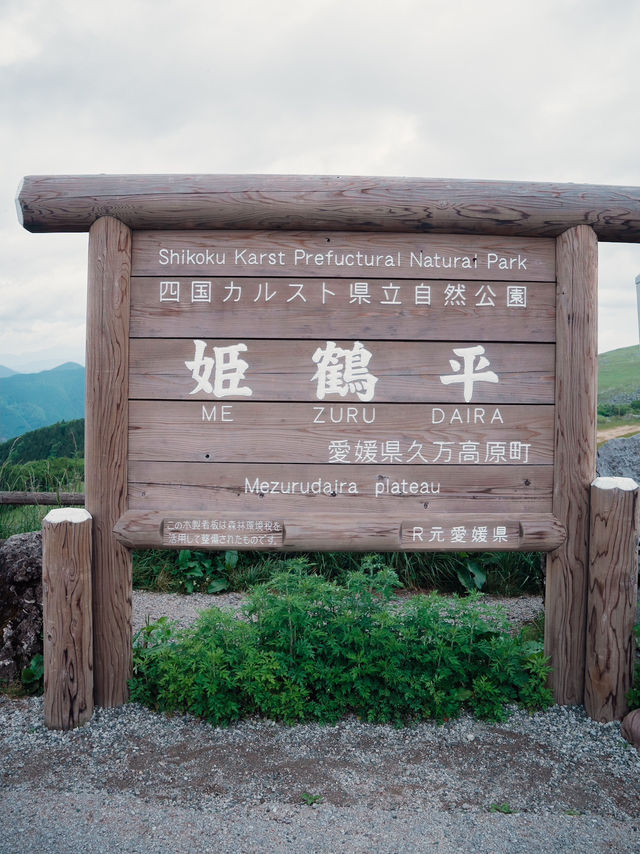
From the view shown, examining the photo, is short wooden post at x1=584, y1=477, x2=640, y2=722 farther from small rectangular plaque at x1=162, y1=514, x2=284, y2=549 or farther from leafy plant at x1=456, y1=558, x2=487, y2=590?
leafy plant at x1=456, y1=558, x2=487, y2=590

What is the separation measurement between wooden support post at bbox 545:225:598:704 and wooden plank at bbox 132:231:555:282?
467 mm

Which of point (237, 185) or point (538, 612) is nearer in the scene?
point (237, 185)

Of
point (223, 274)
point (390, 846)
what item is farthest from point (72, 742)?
point (223, 274)

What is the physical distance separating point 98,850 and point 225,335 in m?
2.26

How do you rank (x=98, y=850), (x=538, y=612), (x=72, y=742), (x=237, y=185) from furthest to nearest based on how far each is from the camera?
(x=538, y=612), (x=237, y=185), (x=72, y=742), (x=98, y=850)

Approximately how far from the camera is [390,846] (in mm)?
2209

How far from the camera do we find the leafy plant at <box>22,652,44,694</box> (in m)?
3.33

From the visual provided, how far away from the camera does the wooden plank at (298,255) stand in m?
3.18

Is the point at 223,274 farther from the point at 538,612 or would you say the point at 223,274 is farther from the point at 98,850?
the point at 538,612

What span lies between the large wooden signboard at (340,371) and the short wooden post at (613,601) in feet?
0.30

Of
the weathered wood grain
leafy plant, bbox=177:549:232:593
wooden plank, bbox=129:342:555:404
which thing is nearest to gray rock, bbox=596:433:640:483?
wooden plank, bbox=129:342:555:404

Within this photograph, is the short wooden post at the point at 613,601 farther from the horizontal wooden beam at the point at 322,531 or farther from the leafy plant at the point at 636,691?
the horizontal wooden beam at the point at 322,531

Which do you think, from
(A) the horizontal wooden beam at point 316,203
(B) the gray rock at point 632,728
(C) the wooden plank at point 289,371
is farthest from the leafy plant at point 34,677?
(B) the gray rock at point 632,728

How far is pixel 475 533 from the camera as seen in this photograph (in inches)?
123
